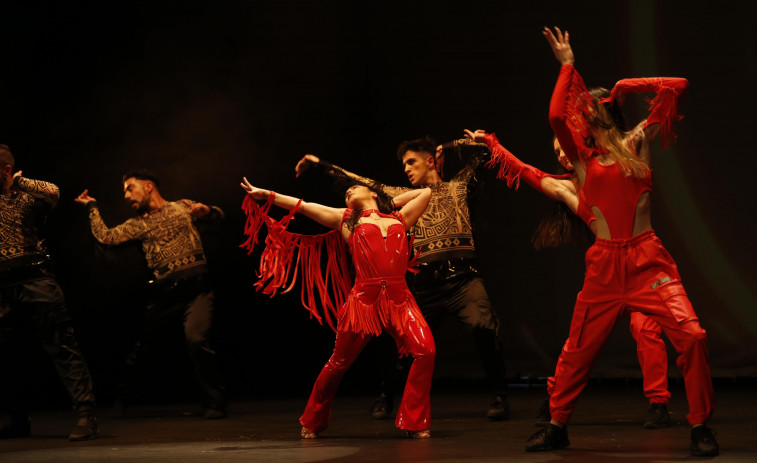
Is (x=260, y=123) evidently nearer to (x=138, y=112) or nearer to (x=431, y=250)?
(x=138, y=112)

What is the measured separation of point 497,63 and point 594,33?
2.44 ft

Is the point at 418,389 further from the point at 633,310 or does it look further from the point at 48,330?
the point at 48,330

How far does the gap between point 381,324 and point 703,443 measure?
146 centimetres

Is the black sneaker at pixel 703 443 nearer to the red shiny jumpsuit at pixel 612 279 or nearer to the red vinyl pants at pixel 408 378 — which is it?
the red shiny jumpsuit at pixel 612 279

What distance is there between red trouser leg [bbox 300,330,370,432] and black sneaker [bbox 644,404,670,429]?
1367 mm

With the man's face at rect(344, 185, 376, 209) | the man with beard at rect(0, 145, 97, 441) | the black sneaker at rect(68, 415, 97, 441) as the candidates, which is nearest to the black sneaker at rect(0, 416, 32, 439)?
the man with beard at rect(0, 145, 97, 441)

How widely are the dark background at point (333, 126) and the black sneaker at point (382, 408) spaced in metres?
1.56

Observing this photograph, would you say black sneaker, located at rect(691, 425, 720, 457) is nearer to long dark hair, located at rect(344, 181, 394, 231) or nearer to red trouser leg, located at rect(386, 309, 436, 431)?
red trouser leg, located at rect(386, 309, 436, 431)

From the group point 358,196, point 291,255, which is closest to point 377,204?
point 358,196

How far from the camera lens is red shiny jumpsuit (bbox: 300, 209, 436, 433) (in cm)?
386

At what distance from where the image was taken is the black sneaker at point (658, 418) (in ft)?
13.3

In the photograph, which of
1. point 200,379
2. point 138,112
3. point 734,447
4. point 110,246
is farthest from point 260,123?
point 734,447

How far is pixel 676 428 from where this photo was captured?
4.00 m

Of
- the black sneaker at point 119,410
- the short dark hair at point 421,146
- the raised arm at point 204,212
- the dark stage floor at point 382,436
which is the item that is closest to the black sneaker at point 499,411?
the dark stage floor at point 382,436
